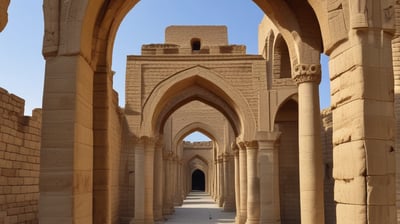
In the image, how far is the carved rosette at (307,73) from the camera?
7281mm

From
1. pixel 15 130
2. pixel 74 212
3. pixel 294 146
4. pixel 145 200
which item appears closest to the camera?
pixel 74 212

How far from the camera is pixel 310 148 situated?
7402 mm

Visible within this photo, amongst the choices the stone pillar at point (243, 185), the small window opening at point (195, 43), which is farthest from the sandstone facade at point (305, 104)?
the small window opening at point (195, 43)

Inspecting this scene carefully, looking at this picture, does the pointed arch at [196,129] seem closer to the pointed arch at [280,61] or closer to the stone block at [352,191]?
the pointed arch at [280,61]

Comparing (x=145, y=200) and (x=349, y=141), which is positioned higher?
(x=349, y=141)

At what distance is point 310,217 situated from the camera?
7176 millimetres

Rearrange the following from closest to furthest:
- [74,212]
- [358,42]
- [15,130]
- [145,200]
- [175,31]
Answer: [358,42]
[74,212]
[15,130]
[145,200]
[175,31]

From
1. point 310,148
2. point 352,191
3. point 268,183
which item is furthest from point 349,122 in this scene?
point 268,183

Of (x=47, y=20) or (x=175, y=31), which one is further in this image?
(x=175, y=31)

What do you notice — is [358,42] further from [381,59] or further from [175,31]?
[175,31]

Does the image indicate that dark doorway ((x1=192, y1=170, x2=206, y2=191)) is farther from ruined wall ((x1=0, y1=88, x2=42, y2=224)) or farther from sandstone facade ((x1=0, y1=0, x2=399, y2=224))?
sandstone facade ((x1=0, y1=0, x2=399, y2=224))

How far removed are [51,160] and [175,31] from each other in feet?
60.3

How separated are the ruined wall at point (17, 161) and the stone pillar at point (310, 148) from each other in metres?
5.54

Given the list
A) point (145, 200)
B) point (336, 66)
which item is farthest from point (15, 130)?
point (145, 200)
